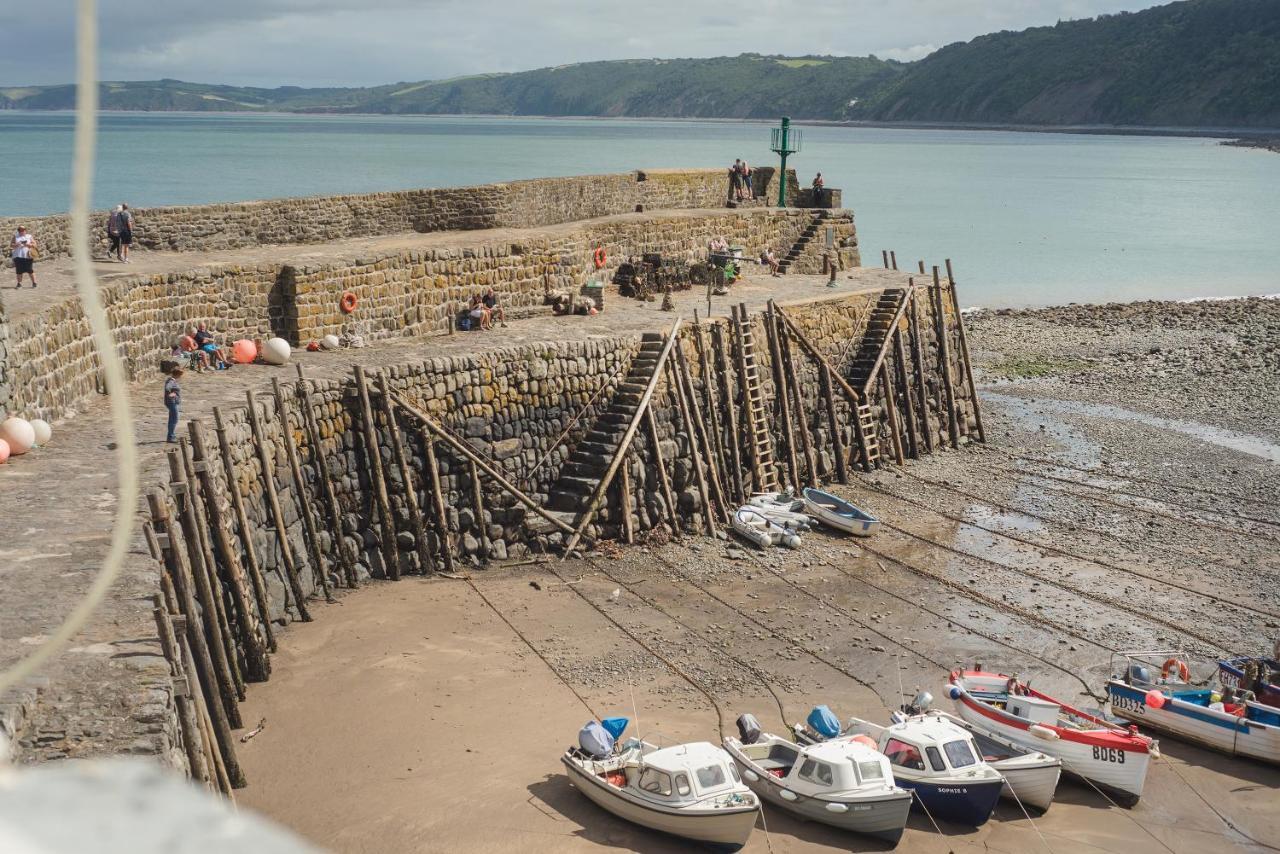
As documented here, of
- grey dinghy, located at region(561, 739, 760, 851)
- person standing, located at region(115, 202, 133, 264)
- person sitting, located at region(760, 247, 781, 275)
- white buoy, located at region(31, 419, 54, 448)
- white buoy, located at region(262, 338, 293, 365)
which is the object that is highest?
person standing, located at region(115, 202, 133, 264)

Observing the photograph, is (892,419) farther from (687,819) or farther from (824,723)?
(687,819)

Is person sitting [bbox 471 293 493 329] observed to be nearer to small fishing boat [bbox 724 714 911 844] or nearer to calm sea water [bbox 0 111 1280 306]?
small fishing boat [bbox 724 714 911 844]

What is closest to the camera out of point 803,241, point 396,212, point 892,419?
point 892,419

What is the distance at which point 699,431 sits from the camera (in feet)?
86.6

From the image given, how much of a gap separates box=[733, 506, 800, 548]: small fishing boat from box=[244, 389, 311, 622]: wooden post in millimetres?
8664

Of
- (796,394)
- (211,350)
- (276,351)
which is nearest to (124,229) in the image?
(211,350)

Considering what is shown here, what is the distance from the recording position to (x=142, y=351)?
878 inches

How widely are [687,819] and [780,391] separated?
51.7 ft

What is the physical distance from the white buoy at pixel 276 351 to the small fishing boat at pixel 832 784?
11.5 meters

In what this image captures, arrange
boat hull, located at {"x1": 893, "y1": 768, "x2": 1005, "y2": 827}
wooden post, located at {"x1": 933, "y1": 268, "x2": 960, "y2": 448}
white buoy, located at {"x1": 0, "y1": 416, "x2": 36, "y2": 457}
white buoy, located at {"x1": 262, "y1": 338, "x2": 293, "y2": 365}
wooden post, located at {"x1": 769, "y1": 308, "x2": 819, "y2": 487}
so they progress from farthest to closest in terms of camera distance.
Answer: wooden post, located at {"x1": 933, "y1": 268, "x2": 960, "y2": 448} < wooden post, located at {"x1": 769, "y1": 308, "x2": 819, "y2": 487} < white buoy, located at {"x1": 262, "y1": 338, "x2": 293, "y2": 365} < white buoy, located at {"x1": 0, "y1": 416, "x2": 36, "y2": 457} < boat hull, located at {"x1": 893, "y1": 768, "x2": 1005, "y2": 827}

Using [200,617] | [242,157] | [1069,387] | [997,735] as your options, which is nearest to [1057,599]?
[997,735]

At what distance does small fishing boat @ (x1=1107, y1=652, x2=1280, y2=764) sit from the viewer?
57.6ft

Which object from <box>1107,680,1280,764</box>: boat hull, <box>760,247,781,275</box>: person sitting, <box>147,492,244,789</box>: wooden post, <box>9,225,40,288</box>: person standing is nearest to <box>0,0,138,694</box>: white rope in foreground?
<box>147,492,244,789</box>: wooden post

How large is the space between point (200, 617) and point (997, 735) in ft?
32.3
